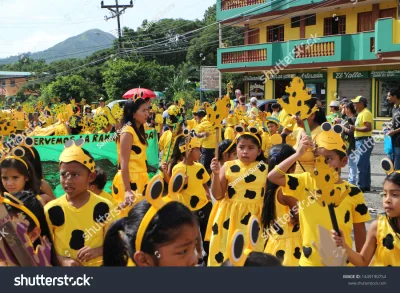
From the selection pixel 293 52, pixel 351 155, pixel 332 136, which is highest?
pixel 293 52

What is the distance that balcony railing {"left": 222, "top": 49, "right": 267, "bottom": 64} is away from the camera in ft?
86.3

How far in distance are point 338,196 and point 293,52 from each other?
72.8 ft

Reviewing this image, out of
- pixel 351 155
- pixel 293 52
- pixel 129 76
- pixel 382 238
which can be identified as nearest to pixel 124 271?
pixel 382 238

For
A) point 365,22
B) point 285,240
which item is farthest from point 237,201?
point 365,22

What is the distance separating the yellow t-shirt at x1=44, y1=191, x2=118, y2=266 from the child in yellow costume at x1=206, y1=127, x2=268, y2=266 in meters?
1.47

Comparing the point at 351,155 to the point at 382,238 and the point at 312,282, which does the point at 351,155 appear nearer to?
the point at 382,238

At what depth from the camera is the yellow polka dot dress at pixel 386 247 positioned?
130 inches

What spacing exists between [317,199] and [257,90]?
80.5ft

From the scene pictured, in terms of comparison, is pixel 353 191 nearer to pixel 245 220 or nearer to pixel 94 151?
pixel 245 220

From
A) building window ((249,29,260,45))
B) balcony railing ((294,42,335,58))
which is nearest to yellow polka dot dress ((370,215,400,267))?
balcony railing ((294,42,335,58))

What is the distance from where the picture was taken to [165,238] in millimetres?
2211

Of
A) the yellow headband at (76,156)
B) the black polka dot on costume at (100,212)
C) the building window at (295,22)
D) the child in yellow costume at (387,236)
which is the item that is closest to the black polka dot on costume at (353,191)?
the child in yellow costume at (387,236)

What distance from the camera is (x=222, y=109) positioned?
20.1 feet

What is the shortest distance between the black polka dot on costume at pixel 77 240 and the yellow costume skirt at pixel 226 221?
1538mm
